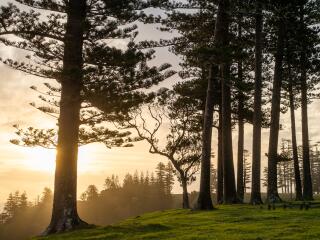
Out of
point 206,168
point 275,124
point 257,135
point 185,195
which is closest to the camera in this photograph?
point 206,168

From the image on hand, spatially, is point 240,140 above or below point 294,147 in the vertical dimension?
above

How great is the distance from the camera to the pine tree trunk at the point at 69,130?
16.2 meters

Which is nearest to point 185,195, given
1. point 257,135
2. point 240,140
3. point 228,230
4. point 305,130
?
point 240,140

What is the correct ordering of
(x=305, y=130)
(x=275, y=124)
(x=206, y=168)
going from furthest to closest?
(x=305, y=130), (x=275, y=124), (x=206, y=168)

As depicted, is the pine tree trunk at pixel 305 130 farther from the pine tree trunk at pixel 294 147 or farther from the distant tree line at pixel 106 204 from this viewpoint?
the distant tree line at pixel 106 204

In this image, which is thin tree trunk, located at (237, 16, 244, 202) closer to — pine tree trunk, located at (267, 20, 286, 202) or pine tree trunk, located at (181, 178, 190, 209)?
pine tree trunk, located at (181, 178, 190, 209)

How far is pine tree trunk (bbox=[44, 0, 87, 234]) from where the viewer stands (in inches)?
636

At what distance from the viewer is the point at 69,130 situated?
16688 millimetres

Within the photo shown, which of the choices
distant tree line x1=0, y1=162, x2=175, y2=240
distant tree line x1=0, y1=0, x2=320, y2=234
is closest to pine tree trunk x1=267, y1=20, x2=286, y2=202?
distant tree line x1=0, y1=0, x2=320, y2=234

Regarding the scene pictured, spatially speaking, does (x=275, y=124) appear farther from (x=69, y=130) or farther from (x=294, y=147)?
(x=69, y=130)

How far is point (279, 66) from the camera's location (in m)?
23.9

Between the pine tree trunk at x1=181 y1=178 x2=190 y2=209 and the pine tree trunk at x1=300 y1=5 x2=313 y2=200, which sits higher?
the pine tree trunk at x1=300 y1=5 x2=313 y2=200

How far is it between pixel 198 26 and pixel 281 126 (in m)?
9.52

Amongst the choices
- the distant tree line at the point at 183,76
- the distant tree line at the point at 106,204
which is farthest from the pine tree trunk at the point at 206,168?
the distant tree line at the point at 106,204
